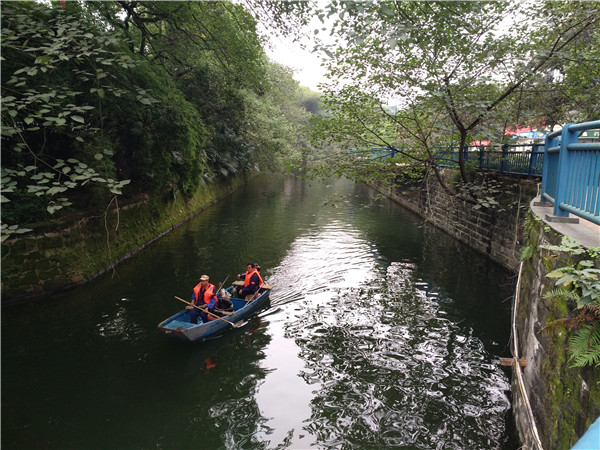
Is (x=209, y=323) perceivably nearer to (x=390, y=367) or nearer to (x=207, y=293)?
(x=207, y=293)

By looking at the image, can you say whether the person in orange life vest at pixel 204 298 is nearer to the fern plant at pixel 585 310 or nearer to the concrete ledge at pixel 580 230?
the concrete ledge at pixel 580 230

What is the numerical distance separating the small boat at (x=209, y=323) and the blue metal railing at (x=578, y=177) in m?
7.30

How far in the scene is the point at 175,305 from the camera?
36.6 feet

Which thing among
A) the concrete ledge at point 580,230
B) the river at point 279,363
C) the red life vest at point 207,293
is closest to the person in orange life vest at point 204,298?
the red life vest at point 207,293

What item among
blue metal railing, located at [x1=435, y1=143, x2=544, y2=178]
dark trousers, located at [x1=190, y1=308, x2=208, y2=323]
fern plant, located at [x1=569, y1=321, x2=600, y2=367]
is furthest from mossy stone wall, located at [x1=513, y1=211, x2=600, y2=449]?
blue metal railing, located at [x1=435, y1=143, x2=544, y2=178]

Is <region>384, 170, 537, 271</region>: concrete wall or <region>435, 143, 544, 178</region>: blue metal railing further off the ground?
<region>435, 143, 544, 178</region>: blue metal railing

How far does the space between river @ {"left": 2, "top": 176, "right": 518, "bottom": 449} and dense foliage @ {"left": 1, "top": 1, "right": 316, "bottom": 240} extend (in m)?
3.13

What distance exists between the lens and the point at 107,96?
11180mm

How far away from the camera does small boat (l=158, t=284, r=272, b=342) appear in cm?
851

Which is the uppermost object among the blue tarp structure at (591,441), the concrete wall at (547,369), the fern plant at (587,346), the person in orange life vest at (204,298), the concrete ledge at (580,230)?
the blue tarp structure at (591,441)

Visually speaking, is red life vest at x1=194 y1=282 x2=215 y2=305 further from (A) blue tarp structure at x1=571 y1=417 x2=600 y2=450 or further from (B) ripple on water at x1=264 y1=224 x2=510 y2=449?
(A) blue tarp structure at x1=571 y1=417 x2=600 y2=450

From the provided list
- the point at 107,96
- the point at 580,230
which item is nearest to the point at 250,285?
the point at 107,96

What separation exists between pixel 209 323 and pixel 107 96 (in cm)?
747

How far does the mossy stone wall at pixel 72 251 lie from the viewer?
1053 centimetres
